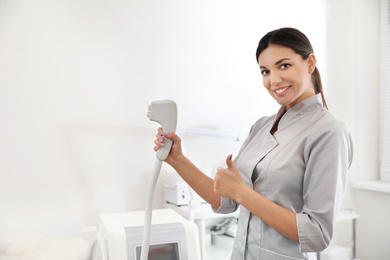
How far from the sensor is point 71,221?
2.03 meters

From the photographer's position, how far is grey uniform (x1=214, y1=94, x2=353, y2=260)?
0.96 m

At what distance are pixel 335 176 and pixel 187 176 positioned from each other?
47 cm

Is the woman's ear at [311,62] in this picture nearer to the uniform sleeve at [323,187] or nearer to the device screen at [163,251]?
the uniform sleeve at [323,187]

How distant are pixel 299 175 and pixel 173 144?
40cm

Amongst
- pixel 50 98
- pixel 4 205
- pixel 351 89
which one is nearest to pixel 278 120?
pixel 50 98

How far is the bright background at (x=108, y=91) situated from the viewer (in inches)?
75.8

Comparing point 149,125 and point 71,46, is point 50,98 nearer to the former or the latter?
point 71,46

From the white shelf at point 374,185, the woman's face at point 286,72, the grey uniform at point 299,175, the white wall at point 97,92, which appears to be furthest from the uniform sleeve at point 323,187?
the white shelf at point 374,185

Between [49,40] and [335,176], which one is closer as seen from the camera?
[335,176]

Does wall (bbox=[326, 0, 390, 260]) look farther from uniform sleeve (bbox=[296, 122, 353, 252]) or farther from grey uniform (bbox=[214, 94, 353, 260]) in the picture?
uniform sleeve (bbox=[296, 122, 353, 252])

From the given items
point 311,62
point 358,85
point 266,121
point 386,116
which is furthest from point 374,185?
point 311,62

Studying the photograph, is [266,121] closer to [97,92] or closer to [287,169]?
[287,169]

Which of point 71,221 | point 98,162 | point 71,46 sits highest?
point 71,46

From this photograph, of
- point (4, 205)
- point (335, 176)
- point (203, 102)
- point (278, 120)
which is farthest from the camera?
point (203, 102)
